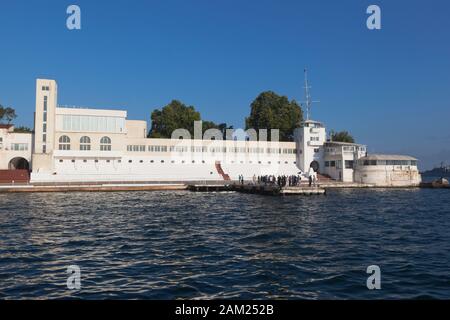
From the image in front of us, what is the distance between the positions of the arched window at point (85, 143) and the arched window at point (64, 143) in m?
2.47

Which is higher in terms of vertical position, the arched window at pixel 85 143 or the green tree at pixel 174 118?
the green tree at pixel 174 118

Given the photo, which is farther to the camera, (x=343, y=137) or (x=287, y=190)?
(x=343, y=137)

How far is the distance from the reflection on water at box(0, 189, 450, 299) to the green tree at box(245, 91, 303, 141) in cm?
7591

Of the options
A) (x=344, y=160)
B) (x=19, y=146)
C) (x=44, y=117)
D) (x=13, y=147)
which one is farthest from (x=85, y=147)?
(x=344, y=160)

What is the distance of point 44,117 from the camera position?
6950 cm

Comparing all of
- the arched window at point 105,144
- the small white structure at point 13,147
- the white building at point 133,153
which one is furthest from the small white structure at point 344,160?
the small white structure at point 13,147

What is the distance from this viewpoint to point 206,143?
8131 cm

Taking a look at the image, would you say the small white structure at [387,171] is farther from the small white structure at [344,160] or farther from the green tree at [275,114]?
the green tree at [275,114]

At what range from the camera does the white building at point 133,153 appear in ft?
226

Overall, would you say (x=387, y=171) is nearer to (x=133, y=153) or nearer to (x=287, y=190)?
(x=287, y=190)

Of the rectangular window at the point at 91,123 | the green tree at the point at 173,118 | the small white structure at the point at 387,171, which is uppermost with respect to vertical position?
the green tree at the point at 173,118

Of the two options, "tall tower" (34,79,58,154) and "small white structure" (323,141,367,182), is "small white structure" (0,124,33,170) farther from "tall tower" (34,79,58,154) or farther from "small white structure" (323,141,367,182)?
"small white structure" (323,141,367,182)

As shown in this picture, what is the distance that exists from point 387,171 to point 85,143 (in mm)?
62116

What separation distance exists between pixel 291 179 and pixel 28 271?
174ft
